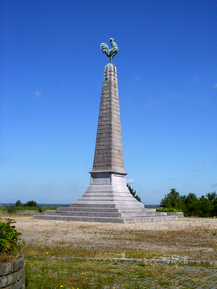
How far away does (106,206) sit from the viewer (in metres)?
24.0

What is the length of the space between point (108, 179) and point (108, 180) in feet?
0.27

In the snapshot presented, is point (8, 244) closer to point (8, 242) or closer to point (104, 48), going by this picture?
point (8, 242)

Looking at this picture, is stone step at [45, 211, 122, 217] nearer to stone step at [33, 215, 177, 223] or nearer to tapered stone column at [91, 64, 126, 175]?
stone step at [33, 215, 177, 223]

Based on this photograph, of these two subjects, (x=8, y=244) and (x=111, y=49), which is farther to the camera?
(x=111, y=49)

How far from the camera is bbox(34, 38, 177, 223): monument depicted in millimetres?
23594


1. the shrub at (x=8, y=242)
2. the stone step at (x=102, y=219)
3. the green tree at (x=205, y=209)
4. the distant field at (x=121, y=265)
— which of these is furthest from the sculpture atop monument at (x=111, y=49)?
the shrub at (x=8, y=242)

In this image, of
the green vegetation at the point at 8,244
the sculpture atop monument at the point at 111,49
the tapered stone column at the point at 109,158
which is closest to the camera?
the green vegetation at the point at 8,244

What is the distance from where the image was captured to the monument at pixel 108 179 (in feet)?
77.4

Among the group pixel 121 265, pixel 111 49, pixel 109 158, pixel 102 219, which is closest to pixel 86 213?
pixel 102 219

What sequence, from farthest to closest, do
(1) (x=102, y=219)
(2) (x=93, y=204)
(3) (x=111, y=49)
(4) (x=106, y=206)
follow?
(3) (x=111, y=49) < (2) (x=93, y=204) < (4) (x=106, y=206) < (1) (x=102, y=219)

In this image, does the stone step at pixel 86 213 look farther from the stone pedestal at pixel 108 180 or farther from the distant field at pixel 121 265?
the distant field at pixel 121 265

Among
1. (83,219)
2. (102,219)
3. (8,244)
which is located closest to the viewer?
(8,244)

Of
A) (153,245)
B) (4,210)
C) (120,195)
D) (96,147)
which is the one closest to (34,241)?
(153,245)

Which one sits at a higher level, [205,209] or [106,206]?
[106,206]
